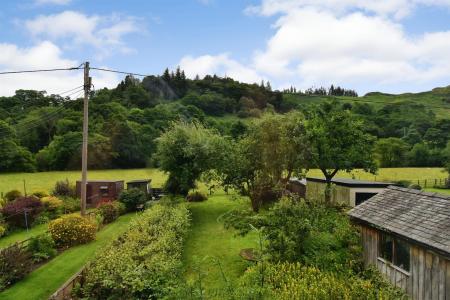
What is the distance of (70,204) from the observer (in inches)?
1271

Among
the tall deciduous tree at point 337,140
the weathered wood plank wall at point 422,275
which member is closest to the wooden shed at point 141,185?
the tall deciduous tree at point 337,140

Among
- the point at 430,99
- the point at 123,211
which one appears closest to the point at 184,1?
the point at 123,211

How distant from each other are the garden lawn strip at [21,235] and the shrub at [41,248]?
4.78 metres

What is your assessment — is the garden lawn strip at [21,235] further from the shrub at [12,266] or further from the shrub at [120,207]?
the shrub at [12,266]

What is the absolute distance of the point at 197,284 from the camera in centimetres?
912

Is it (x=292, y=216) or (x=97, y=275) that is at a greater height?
(x=292, y=216)

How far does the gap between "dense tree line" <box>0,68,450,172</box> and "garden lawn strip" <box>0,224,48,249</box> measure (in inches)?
720

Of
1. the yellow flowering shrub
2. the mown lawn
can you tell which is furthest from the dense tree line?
the yellow flowering shrub

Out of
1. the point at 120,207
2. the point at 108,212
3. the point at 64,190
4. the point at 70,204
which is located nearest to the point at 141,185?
the point at 120,207

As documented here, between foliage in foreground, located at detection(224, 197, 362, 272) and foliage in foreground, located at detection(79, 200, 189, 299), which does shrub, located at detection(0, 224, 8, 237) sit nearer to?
foliage in foreground, located at detection(79, 200, 189, 299)

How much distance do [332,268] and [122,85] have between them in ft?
316

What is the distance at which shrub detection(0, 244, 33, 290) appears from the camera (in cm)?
1450

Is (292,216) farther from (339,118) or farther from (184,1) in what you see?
(339,118)

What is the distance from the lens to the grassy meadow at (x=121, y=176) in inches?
1817
